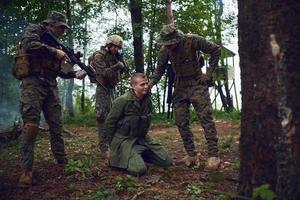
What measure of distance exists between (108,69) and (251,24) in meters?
4.50

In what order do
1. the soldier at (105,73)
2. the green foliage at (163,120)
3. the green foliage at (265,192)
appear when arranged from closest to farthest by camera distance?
the green foliage at (265,192) < the soldier at (105,73) < the green foliage at (163,120)

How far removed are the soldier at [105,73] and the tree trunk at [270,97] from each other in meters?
4.30

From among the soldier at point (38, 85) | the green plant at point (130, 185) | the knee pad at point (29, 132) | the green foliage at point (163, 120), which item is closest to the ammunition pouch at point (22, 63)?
the soldier at point (38, 85)

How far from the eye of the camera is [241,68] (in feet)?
11.2

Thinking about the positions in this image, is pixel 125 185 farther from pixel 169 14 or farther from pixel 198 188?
pixel 169 14

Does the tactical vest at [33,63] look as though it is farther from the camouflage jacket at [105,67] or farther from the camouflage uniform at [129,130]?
the camouflage jacket at [105,67]

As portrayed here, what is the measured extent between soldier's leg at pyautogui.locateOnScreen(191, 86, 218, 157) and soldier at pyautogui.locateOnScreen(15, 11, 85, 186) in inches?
84.4

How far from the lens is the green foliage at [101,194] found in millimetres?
4711

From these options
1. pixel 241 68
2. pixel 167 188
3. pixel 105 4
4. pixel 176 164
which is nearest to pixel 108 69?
pixel 176 164

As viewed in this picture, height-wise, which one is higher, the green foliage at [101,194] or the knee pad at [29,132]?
the knee pad at [29,132]

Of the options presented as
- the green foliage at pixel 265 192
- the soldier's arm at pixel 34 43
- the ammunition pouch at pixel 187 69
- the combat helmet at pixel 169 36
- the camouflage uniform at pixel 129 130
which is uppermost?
the combat helmet at pixel 169 36

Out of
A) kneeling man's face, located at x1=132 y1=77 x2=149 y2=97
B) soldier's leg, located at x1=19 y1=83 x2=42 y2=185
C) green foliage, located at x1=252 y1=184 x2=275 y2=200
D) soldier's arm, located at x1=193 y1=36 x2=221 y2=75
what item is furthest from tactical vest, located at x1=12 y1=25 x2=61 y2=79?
green foliage, located at x1=252 y1=184 x2=275 y2=200

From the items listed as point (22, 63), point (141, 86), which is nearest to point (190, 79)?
point (141, 86)

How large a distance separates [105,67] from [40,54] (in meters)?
1.91
